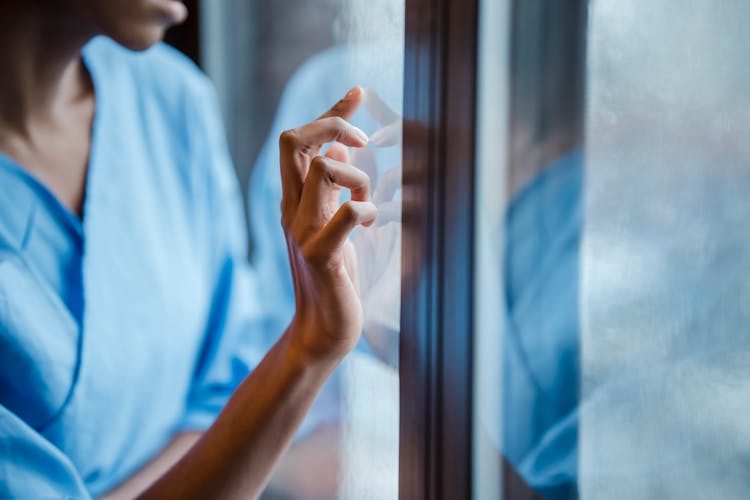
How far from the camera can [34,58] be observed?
68 centimetres

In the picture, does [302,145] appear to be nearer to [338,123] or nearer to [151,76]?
[338,123]

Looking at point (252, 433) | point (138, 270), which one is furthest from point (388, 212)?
point (138, 270)

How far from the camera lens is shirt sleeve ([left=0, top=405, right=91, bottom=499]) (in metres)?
0.55

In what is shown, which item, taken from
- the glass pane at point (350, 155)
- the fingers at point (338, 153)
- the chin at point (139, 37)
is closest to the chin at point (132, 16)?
the chin at point (139, 37)

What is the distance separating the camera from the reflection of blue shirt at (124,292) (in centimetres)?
60

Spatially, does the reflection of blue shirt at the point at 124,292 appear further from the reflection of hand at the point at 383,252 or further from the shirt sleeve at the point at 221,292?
the reflection of hand at the point at 383,252

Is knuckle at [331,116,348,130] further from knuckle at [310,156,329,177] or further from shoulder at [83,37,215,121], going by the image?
shoulder at [83,37,215,121]

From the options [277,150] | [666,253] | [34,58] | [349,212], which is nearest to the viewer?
[666,253]

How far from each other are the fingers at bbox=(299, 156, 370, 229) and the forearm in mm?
129

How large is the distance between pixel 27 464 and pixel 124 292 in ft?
0.70

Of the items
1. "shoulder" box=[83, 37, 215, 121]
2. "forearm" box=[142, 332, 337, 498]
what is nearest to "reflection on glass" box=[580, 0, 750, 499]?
"forearm" box=[142, 332, 337, 498]

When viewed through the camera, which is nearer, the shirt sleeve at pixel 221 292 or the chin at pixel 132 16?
the chin at pixel 132 16

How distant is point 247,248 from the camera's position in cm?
105

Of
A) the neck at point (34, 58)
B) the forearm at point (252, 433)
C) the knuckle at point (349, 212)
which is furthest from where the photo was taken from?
the neck at point (34, 58)
